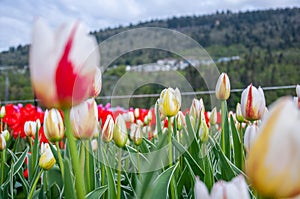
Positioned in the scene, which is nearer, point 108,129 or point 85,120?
point 85,120

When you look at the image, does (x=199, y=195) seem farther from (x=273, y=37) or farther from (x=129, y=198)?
(x=273, y=37)

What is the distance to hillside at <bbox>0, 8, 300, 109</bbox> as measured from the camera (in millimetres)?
10461

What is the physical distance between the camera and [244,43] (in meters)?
14.1

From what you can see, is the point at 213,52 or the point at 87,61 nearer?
the point at 87,61

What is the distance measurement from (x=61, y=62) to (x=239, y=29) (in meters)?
15.3

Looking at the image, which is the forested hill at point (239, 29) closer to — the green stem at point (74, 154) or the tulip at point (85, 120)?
the tulip at point (85, 120)

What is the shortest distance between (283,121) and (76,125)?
313 mm

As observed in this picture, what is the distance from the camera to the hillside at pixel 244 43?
1046cm

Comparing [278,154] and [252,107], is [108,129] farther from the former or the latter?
[278,154]

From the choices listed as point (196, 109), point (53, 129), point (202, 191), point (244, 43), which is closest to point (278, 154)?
point (202, 191)

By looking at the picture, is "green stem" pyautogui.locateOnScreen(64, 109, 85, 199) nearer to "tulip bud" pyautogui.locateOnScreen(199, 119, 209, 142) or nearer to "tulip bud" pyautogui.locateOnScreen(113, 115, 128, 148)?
"tulip bud" pyautogui.locateOnScreen(113, 115, 128, 148)

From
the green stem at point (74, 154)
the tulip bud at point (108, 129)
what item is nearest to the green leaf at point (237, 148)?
the tulip bud at point (108, 129)

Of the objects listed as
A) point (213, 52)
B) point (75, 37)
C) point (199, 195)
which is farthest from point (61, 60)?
point (213, 52)

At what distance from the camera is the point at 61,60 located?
316 millimetres
